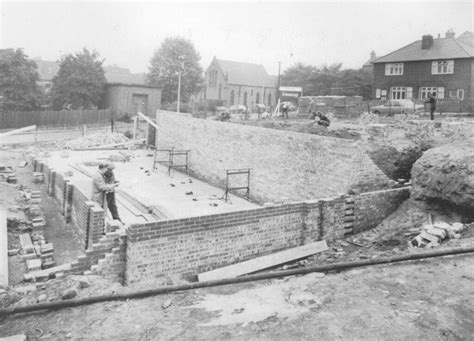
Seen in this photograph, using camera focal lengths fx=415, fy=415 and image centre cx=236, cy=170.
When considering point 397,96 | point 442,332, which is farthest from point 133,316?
point 397,96

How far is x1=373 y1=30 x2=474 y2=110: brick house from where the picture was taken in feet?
109

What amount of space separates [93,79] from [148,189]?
28.0m

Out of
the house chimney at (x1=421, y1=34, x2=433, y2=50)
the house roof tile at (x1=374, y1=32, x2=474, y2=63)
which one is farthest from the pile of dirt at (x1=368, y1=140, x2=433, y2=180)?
the house chimney at (x1=421, y1=34, x2=433, y2=50)

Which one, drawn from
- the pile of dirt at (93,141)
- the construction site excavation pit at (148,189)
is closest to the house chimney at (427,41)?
the construction site excavation pit at (148,189)

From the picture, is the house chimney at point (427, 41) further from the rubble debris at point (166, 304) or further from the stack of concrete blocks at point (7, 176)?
the rubble debris at point (166, 304)

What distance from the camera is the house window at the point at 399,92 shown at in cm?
3738

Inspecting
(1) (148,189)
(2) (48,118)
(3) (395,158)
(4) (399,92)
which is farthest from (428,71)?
(2) (48,118)

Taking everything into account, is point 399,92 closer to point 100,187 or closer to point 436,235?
point 436,235

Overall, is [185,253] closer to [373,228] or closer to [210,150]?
[373,228]

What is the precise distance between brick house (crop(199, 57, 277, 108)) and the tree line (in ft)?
34.3

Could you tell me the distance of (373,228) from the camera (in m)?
10.4

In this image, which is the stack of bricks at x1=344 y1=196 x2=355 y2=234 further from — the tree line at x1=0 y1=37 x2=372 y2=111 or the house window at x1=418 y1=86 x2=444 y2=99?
the tree line at x1=0 y1=37 x2=372 y2=111

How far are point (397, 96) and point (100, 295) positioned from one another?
123 feet

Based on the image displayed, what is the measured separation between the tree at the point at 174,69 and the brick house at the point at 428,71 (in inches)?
945
